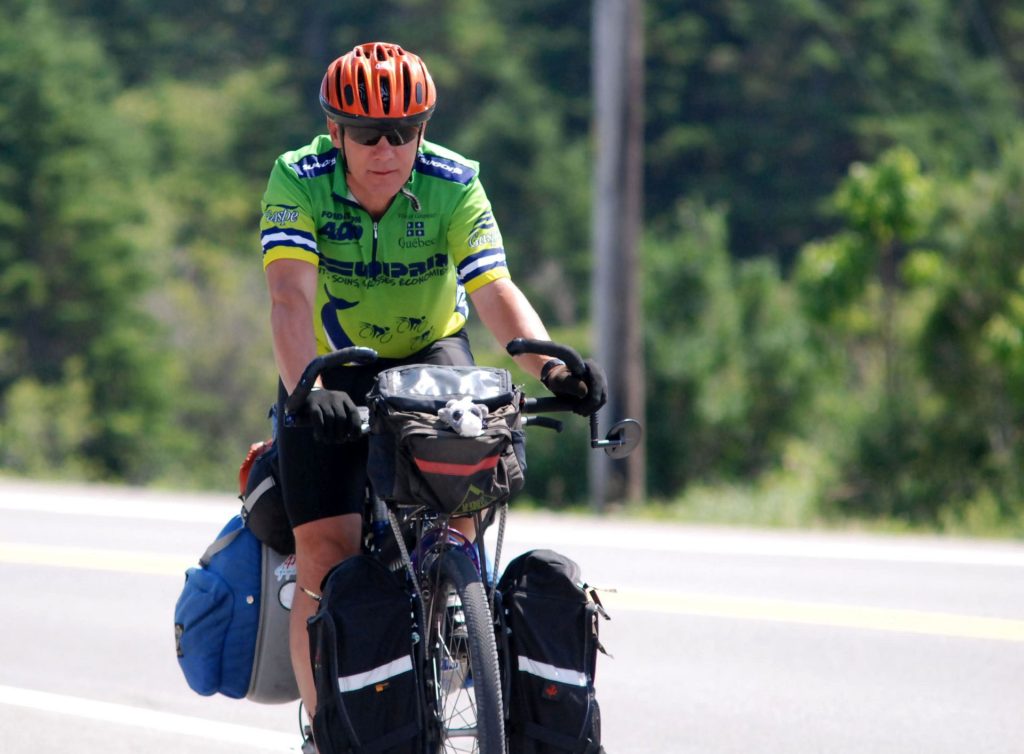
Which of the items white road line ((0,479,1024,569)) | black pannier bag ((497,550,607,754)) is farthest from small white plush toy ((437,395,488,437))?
white road line ((0,479,1024,569))

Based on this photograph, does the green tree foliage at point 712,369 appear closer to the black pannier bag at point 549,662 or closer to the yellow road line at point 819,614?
the yellow road line at point 819,614

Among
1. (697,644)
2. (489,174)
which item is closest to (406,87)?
(697,644)

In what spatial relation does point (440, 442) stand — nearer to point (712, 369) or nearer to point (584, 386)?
point (584, 386)

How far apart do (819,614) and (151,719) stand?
11.1ft

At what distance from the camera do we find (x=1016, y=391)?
17.0 m

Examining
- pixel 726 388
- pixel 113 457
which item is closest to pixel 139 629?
pixel 726 388

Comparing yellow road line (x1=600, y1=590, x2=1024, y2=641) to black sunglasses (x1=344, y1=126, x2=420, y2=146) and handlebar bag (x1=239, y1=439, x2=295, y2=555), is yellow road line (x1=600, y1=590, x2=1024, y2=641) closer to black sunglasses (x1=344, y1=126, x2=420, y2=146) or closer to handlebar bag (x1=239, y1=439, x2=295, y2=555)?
handlebar bag (x1=239, y1=439, x2=295, y2=555)

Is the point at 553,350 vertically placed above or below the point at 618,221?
below

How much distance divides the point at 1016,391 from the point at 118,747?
13310 millimetres

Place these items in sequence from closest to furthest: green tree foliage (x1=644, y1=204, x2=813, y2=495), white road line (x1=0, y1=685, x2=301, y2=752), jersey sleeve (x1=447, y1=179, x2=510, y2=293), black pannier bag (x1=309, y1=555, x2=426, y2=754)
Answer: black pannier bag (x1=309, y1=555, x2=426, y2=754), jersey sleeve (x1=447, y1=179, x2=510, y2=293), white road line (x1=0, y1=685, x2=301, y2=752), green tree foliage (x1=644, y1=204, x2=813, y2=495)

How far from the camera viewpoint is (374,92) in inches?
161

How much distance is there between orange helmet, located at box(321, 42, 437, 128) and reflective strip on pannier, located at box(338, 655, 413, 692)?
1.36 m

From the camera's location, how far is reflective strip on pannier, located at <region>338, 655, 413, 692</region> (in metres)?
3.82

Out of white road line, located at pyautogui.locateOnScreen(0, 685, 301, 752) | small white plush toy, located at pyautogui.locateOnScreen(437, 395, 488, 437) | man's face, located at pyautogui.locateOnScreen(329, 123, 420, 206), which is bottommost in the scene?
white road line, located at pyautogui.locateOnScreen(0, 685, 301, 752)
